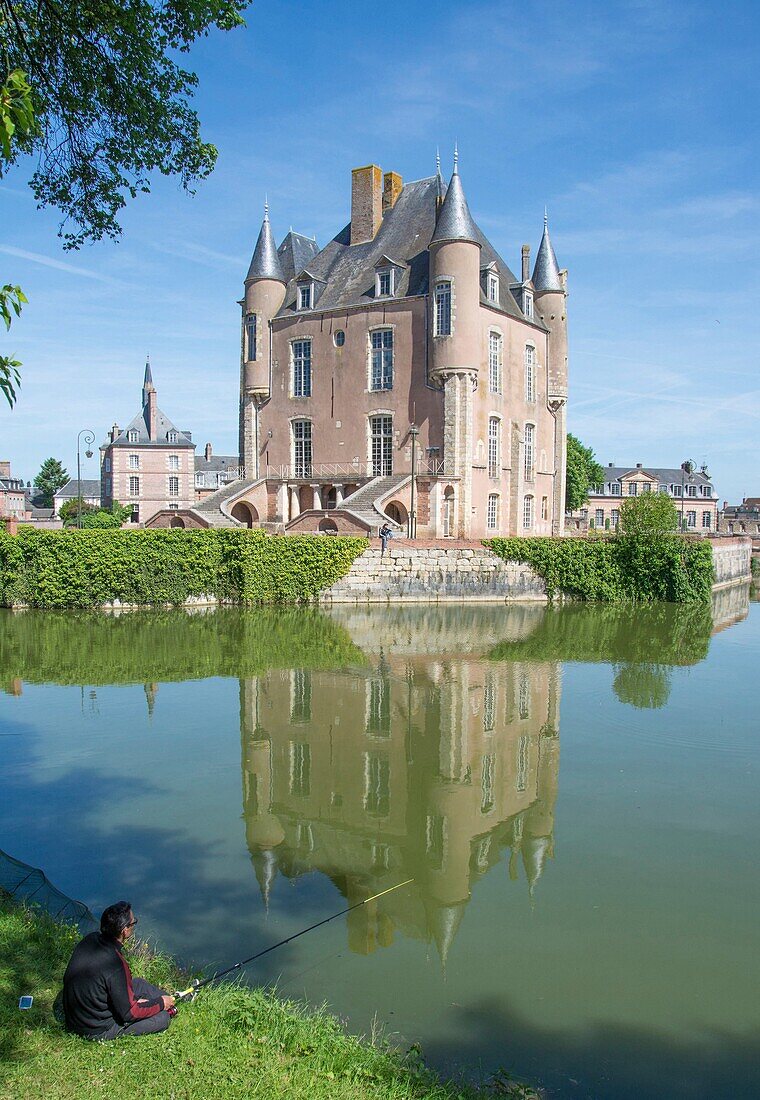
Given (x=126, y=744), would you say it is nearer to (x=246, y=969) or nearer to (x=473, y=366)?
(x=246, y=969)

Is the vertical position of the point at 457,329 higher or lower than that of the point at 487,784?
higher

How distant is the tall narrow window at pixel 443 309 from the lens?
34.1 meters

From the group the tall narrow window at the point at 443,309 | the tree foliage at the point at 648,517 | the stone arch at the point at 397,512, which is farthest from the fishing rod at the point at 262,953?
the tall narrow window at the point at 443,309

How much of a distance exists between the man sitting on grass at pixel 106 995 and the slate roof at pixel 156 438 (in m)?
56.7

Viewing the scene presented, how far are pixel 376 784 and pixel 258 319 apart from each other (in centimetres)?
3316

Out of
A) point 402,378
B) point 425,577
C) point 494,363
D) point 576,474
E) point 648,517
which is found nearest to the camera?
point 425,577

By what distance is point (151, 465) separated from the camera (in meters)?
59.2

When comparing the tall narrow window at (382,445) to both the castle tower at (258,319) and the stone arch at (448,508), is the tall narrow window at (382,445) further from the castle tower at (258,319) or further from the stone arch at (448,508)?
the castle tower at (258,319)

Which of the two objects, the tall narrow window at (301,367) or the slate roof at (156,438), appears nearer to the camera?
the tall narrow window at (301,367)

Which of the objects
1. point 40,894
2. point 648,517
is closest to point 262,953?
point 40,894

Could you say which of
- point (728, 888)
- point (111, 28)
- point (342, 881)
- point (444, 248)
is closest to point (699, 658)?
point (728, 888)

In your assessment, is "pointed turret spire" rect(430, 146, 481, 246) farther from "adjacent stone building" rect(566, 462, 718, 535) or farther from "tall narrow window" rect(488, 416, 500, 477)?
"adjacent stone building" rect(566, 462, 718, 535)

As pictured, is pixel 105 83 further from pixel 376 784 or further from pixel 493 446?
pixel 493 446

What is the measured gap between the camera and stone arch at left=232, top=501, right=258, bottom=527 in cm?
3903
